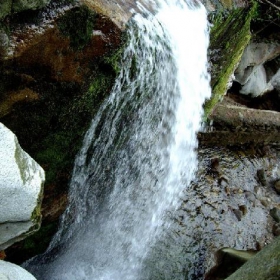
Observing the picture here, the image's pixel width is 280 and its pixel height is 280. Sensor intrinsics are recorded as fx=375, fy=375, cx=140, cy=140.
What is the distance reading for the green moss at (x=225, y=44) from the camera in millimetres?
4402

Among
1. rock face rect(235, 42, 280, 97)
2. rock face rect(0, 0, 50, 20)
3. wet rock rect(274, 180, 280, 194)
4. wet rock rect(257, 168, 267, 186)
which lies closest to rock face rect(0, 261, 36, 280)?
rock face rect(0, 0, 50, 20)

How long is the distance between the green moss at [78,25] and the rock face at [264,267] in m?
1.82

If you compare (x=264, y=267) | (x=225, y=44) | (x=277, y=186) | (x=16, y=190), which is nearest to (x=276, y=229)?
(x=277, y=186)

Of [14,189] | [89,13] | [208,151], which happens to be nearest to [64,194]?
[14,189]

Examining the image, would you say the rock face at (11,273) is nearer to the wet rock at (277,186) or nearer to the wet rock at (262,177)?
the wet rock at (262,177)

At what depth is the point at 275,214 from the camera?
199 inches

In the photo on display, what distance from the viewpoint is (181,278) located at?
3.90 m

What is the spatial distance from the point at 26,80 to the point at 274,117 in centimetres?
401

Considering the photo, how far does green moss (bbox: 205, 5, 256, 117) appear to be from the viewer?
4.40 meters

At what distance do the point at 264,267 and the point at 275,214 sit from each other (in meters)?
3.04

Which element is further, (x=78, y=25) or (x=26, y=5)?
(x=78, y=25)

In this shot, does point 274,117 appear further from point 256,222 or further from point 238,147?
point 256,222

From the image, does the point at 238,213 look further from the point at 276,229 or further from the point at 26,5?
the point at 26,5

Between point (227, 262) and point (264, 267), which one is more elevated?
point (264, 267)
